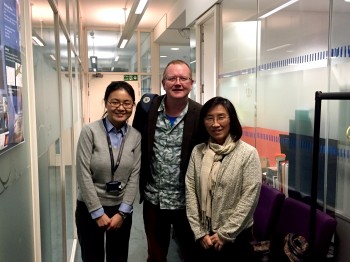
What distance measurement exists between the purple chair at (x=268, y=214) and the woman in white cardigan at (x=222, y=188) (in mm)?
552

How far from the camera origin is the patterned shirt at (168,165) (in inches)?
74.5

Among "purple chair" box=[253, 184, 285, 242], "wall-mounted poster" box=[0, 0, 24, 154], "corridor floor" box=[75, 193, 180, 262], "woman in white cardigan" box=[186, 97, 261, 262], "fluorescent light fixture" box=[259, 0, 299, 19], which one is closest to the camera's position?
"wall-mounted poster" box=[0, 0, 24, 154]

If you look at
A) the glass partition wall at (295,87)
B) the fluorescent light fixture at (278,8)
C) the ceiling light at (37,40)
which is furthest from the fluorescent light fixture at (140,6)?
the ceiling light at (37,40)

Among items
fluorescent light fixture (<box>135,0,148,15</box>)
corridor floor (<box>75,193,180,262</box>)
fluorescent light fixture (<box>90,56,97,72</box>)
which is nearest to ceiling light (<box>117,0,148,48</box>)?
fluorescent light fixture (<box>135,0,148,15</box>)

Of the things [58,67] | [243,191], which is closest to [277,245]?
[243,191]

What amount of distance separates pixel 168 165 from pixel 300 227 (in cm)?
93

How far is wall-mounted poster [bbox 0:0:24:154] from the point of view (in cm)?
92

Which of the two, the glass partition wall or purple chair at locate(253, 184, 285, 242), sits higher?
the glass partition wall

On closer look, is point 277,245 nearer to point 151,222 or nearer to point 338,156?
point 338,156

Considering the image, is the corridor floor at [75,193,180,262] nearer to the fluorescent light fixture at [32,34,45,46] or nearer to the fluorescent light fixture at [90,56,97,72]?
the fluorescent light fixture at [32,34,45,46]

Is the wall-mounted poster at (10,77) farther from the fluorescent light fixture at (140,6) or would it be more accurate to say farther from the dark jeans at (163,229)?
the fluorescent light fixture at (140,6)

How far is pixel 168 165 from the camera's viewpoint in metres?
1.89

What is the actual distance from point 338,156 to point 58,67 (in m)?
1.84

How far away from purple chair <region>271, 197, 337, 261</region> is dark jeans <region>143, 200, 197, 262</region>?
0.58m
